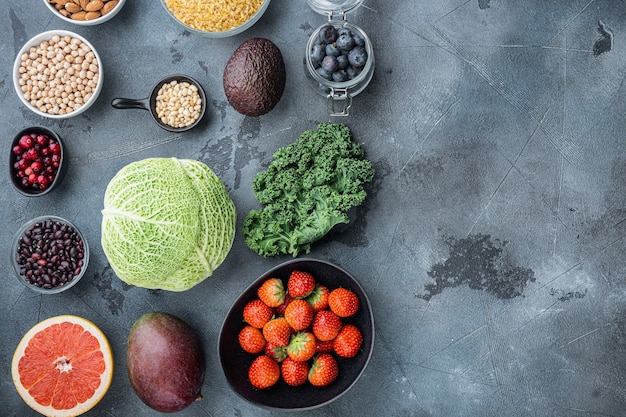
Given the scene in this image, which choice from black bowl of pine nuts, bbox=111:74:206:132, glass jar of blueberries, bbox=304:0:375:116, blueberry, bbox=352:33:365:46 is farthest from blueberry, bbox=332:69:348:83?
black bowl of pine nuts, bbox=111:74:206:132

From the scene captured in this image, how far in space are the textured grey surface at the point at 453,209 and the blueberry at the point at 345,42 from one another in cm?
22

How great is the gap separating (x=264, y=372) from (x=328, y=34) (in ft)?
3.89

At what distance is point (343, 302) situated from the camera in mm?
2092

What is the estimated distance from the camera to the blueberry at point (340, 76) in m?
2.17

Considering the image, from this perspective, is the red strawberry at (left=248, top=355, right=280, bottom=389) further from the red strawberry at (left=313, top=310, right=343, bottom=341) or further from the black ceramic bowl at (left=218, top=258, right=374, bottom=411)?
the red strawberry at (left=313, top=310, right=343, bottom=341)

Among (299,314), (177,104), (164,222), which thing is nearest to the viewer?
(164,222)

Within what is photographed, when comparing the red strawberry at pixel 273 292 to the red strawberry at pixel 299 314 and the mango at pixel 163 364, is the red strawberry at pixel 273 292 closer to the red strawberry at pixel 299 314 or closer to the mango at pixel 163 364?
the red strawberry at pixel 299 314

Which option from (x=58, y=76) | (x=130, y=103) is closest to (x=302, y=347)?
(x=130, y=103)

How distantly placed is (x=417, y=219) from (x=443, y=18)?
0.76m

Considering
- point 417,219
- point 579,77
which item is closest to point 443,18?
point 579,77

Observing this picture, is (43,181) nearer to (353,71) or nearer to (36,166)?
(36,166)

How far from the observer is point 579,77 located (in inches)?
91.6

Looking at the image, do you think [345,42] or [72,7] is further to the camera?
[72,7]

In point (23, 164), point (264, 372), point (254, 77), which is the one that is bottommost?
point (264, 372)
